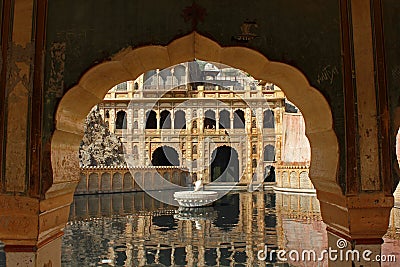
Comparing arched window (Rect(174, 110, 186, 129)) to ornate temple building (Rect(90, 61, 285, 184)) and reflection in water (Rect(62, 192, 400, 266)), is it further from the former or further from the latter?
reflection in water (Rect(62, 192, 400, 266))

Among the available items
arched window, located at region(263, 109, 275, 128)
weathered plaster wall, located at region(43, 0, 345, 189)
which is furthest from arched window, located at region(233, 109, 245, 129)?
weathered plaster wall, located at region(43, 0, 345, 189)

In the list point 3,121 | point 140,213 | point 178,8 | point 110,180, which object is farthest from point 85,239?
point 110,180

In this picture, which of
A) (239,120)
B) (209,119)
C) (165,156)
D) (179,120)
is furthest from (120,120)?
(239,120)

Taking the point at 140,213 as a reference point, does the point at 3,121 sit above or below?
above

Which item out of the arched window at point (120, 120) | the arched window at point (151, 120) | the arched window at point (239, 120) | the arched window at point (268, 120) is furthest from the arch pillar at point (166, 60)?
the arched window at point (151, 120)

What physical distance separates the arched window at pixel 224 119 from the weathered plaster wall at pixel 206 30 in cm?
3175

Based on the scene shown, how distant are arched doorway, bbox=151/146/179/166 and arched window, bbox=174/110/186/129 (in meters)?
2.28

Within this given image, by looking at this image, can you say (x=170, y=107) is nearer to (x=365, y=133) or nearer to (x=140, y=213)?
(x=140, y=213)

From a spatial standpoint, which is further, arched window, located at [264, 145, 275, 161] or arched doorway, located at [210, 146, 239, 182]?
arched doorway, located at [210, 146, 239, 182]

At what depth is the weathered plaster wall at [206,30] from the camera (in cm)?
325

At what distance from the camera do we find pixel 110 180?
86.5 feet

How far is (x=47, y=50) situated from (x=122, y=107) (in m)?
32.2

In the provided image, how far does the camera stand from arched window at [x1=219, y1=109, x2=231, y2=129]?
35188 mm

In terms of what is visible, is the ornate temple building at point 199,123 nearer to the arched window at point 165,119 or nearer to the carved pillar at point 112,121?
the carved pillar at point 112,121
